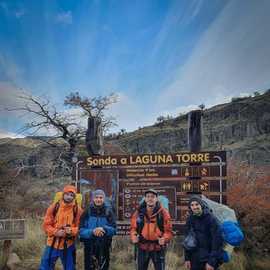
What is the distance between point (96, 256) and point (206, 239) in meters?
2.00

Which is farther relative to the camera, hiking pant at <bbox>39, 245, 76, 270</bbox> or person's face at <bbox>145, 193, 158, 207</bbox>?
hiking pant at <bbox>39, 245, 76, 270</bbox>

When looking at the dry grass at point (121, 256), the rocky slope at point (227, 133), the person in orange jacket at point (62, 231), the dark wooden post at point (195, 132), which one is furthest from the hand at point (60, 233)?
the rocky slope at point (227, 133)

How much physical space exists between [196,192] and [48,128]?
27.4 feet

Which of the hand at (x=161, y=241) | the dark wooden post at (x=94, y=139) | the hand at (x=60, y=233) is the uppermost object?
the dark wooden post at (x=94, y=139)

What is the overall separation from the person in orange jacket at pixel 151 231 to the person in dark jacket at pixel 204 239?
0.41 metres

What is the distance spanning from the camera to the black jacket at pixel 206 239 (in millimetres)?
4707

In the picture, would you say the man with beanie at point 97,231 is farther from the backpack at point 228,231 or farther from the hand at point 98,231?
the backpack at point 228,231

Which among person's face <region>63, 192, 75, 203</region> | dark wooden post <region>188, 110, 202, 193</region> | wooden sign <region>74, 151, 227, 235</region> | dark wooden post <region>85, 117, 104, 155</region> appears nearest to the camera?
person's face <region>63, 192, 75, 203</region>

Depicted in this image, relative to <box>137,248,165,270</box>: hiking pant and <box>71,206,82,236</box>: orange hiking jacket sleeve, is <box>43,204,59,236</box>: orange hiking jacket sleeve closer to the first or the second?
<box>71,206,82,236</box>: orange hiking jacket sleeve

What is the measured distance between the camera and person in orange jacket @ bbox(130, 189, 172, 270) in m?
5.13

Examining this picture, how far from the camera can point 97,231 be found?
17.4ft

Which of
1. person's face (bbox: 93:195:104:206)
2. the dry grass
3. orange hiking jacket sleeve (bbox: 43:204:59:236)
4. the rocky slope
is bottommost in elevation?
the dry grass

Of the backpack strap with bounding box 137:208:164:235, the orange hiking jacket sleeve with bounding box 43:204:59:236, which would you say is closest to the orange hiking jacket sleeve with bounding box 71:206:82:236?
the orange hiking jacket sleeve with bounding box 43:204:59:236

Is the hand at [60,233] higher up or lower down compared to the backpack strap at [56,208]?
lower down
